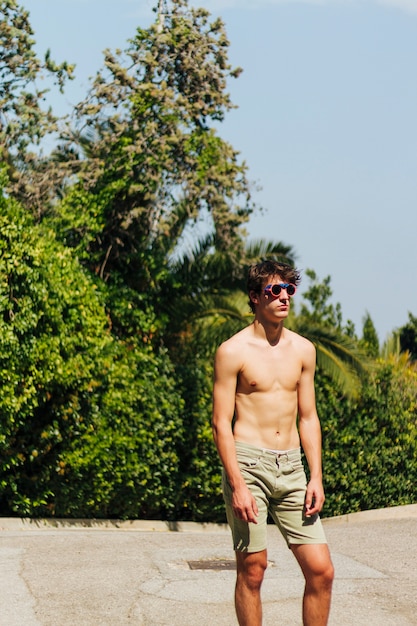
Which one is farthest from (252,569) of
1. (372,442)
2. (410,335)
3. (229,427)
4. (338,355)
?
(410,335)

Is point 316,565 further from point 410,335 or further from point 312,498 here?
point 410,335

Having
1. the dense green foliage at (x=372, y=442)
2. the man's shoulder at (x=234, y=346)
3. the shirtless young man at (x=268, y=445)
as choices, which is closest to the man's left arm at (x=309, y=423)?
the shirtless young man at (x=268, y=445)

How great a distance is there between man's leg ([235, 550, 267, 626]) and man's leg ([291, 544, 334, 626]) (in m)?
0.24

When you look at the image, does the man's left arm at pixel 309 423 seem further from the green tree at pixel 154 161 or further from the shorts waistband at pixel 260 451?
the green tree at pixel 154 161

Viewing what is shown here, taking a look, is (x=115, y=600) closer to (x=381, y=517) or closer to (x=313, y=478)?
(x=313, y=478)

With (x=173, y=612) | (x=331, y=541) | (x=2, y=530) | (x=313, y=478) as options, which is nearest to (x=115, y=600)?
(x=173, y=612)

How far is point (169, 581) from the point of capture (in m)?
8.69

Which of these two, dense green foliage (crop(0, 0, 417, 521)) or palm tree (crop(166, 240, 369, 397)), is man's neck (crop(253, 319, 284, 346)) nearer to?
dense green foliage (crop(0, 0, 417, 521))

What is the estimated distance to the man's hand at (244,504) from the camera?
17.2 ft

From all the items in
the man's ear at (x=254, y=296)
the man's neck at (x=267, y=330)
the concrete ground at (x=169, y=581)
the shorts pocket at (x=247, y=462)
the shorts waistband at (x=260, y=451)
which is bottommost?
the concrete ground at (x=169, y=581)

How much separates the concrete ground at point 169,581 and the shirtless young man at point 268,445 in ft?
6.47

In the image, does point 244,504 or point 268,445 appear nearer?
point 244,504

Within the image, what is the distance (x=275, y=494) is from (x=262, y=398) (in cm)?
51

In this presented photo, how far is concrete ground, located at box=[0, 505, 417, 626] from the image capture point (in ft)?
24.1
